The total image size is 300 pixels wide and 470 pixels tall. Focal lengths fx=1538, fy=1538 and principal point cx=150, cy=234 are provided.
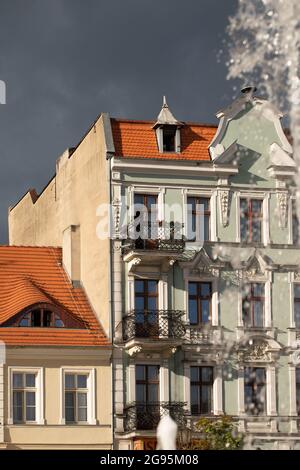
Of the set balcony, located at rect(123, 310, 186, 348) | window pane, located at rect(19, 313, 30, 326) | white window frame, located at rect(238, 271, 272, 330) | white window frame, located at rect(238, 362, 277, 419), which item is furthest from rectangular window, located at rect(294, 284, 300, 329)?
window pane, located at rect(19, 313, 30, 326)

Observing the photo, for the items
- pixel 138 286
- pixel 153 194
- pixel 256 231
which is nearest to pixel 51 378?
pixel 138 286

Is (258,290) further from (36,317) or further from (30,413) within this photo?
(30,413)

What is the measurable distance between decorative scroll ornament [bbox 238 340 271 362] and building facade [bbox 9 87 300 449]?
44 mm

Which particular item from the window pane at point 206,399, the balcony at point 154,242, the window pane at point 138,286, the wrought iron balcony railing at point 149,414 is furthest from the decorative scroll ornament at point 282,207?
the wrought iron balcony railing at point 149,414

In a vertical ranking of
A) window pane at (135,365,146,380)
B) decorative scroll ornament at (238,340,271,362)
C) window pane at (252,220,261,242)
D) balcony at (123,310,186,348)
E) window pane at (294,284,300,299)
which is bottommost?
window pane at (135,365,146,380)

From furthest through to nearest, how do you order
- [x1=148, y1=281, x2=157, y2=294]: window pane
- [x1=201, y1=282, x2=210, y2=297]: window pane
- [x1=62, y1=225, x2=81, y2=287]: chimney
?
[x1=62, y1=225, x2=81, y2=287]: chimney, [x1=201, y1=282, x2=210, y2=297]: window pane, [x1=148, y1=281, x2=157, y2=294]: window pane

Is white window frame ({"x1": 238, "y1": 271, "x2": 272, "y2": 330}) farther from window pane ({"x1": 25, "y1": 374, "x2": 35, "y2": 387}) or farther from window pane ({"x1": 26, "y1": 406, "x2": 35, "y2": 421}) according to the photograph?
window pane ({"x1": 26, "y1": 406, "x2": 35, "y2": 421})

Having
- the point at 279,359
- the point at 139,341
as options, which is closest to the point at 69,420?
the point at 139,341

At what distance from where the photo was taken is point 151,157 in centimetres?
5266

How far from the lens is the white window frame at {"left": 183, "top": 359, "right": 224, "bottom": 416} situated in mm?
51406

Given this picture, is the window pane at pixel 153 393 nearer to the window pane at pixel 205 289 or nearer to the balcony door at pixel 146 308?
the balcony door at pixel 146 308

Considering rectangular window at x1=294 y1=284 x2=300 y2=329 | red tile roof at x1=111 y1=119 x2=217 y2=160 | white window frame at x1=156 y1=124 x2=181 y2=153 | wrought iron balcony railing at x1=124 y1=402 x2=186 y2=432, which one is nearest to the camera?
wrought iron balcony railing at x1=124 y1=402 x2=186 y2=432

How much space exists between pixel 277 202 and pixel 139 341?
7.53 metres

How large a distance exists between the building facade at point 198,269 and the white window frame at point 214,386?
0.11 feet
